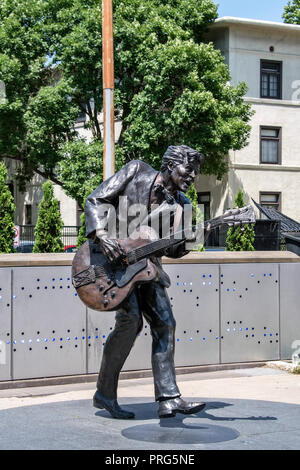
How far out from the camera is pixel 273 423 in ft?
17.9

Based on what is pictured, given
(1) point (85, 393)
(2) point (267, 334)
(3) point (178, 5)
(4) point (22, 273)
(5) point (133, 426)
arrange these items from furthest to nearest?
(3) point (178, 5) → (2) point (267, 334) → (4) point (22, 273) → (1) point (85, 393) → (5) point (133, 426)

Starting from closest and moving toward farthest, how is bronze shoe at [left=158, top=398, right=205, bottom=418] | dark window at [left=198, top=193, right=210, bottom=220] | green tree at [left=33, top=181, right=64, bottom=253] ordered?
1. bronze shoe at [left=158, top=398, right=205, bottom=418]
2. green tree at [left=33, top=181, right=64, bottom=253]
3. dark window at [left=198, top=193, right=210, bottom=220]

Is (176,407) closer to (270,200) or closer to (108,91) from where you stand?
(108,91)

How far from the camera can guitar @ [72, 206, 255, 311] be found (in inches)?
207

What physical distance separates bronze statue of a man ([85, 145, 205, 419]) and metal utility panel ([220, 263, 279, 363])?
10.3ft

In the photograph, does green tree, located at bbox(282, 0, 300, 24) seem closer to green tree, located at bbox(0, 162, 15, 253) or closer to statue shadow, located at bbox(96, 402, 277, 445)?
green tree, located at bbox(0, 162, 15, 253)

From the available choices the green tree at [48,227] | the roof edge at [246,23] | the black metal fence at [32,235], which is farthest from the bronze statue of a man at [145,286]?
the roof edge at [246,23]

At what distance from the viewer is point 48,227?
19125 mm

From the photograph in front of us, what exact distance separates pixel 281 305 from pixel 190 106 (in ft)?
62.8

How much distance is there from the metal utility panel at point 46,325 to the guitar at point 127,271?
230cm

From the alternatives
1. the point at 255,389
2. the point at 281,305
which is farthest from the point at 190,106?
the point at 255,389

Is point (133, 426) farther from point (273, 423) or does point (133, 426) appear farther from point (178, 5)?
point (178, 5)

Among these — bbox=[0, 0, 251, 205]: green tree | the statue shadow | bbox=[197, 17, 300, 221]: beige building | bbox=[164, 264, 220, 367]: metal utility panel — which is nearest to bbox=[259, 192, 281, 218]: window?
bbox=[197, 17, 300, 221]: beige building
